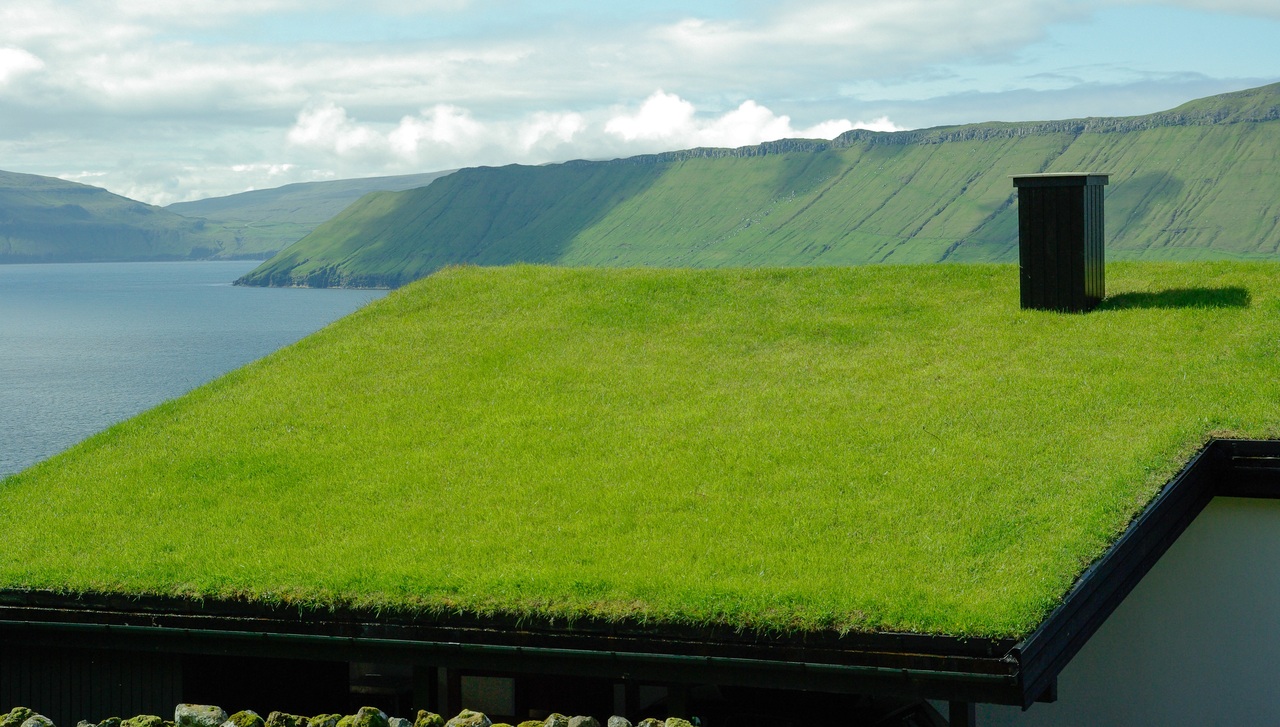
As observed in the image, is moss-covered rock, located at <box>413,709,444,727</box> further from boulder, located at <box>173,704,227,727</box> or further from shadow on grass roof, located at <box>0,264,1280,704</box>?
shadow on grass roof, located at <box>0,264,1280,704</box>

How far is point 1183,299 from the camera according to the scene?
18984 millimetres

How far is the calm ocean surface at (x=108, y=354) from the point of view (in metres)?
63.0

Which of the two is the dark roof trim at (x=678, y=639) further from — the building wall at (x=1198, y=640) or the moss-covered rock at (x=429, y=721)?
the moss-covered rock at (x=429, y=721)

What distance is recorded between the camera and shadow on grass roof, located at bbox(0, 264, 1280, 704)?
9.61 meters

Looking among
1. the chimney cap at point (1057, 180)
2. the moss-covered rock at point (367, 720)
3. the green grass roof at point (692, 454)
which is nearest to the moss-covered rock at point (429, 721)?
the moss-covered rock at point (367, 720)

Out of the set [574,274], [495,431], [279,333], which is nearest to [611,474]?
[495,431]

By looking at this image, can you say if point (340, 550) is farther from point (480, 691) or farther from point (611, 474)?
point (611, 474)

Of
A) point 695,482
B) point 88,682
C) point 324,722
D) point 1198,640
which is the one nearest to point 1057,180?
point 1198,640

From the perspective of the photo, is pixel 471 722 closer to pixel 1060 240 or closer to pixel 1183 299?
pixel 1060 240

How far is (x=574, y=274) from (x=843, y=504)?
13.2 metres

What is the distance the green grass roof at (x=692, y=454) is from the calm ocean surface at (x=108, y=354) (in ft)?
26.0

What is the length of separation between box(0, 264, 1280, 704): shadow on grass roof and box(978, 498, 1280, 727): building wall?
1.85ft

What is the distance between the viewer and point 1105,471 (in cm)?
1220

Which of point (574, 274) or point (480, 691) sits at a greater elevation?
point (574, 274)
